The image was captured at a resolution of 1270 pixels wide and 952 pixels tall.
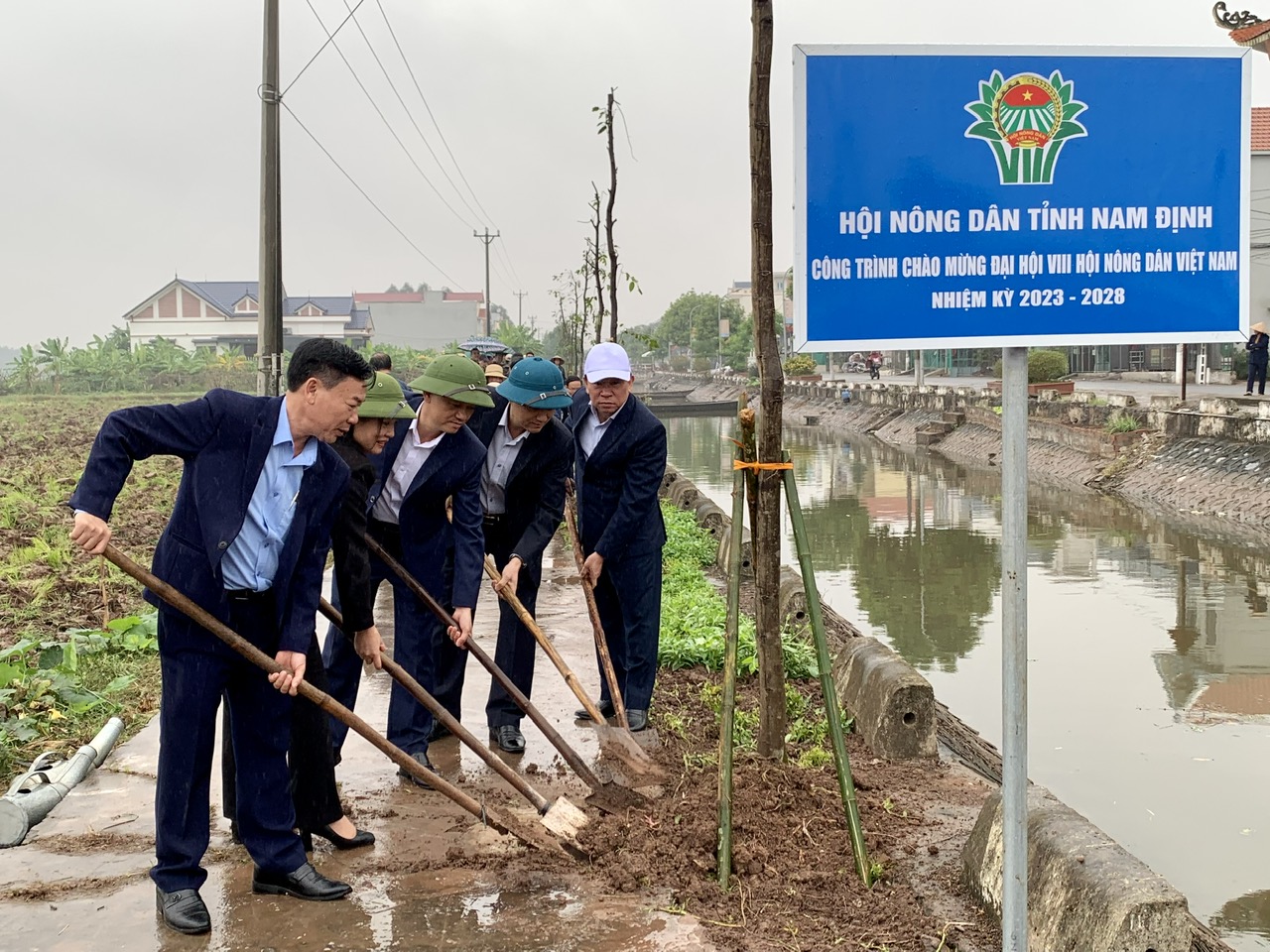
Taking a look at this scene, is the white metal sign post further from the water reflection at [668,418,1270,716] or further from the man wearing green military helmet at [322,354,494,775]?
the water reflection at [668,418,1270,716]

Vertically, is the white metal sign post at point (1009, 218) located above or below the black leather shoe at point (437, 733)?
above

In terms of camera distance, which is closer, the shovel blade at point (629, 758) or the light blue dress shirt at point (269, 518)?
the light blue dress shirt at point (269, 518)

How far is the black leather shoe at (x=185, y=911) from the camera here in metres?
3.59

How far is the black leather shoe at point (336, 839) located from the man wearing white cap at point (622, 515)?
157 cm

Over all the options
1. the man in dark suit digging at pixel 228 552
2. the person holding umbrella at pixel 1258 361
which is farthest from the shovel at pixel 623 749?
the person holding umbrella at pixel 1258 361

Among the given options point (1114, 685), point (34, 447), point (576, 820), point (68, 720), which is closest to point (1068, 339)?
point (576, 820)

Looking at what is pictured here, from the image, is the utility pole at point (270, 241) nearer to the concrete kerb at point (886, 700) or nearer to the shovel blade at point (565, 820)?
the concrete kerb at point (886, 700)

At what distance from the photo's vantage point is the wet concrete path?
3.60 m

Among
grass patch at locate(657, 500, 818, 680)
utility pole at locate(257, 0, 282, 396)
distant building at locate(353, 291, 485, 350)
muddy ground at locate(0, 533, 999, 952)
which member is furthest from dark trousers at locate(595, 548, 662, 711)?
distant building at locate(353, 291, 485, 350)

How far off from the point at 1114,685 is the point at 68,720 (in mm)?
6543

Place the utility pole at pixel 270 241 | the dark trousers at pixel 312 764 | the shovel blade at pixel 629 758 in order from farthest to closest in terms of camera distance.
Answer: the utility pole at pixel 270 241 < the shovel blade at pixel 629 758 < the dark trousers at pixel 312 764

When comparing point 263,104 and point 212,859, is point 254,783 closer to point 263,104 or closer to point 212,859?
point 212,859

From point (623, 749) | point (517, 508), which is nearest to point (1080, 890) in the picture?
point (623, 749)

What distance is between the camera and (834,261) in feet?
9.37
